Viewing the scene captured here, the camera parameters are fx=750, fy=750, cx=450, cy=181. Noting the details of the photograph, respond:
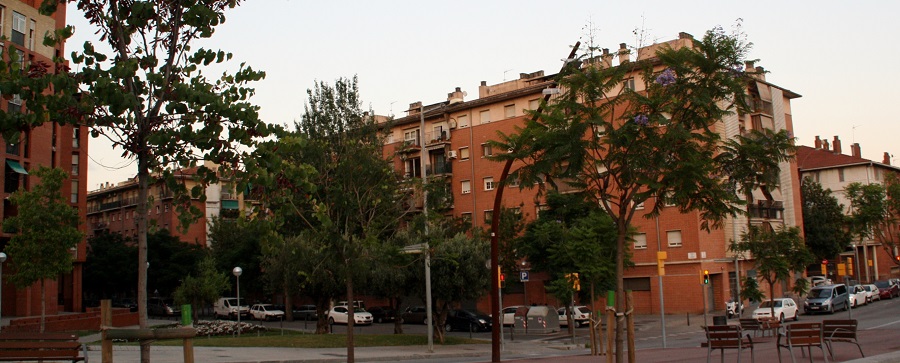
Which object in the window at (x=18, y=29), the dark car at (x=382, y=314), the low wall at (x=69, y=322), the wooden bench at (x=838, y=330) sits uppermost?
the window at (x=18, y=29)

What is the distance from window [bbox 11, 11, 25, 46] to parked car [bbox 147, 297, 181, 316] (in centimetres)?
2244

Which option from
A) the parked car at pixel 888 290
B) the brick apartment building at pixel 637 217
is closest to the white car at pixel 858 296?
the parked car at pixel 888 290

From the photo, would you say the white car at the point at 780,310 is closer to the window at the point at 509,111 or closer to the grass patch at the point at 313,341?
the grass patch at the point at 313,341

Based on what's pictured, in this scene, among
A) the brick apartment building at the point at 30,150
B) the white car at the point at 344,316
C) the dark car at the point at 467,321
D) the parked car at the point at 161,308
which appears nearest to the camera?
the dark car at the point at 467,321

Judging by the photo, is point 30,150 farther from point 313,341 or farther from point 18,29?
point 313,341

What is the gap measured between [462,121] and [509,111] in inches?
186

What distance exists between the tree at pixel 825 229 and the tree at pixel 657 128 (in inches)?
2491

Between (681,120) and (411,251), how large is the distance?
1304 centimetres

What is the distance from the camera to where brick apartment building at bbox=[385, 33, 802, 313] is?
155 ft

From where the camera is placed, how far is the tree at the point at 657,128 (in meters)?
11.7

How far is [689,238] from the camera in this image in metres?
47.1

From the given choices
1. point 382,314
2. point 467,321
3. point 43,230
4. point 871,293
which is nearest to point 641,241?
point 467,321

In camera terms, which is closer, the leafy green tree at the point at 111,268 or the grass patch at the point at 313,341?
the grass patch at the point at 313,341

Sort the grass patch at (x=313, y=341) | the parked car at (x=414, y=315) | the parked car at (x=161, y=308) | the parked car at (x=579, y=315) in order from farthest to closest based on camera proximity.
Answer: the parked car at (x=161, y=308) < the parked car at (x=414, y=315) < the parked car at (x=579, y=315) < the grass patch at (x=313, y=341)
